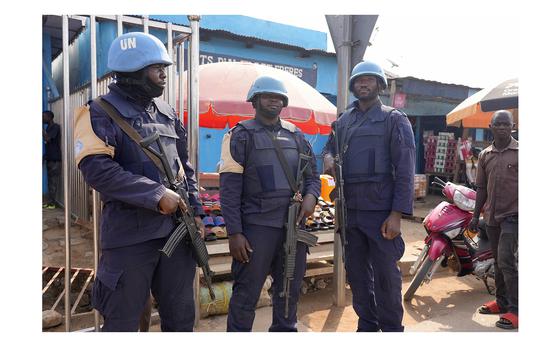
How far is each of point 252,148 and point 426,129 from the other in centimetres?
1172

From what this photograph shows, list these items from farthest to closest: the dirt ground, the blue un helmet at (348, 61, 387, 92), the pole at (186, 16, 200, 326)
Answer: the dirt ground → the pole at (186, 16, 200, 326) → the blue un helmet at (348, 61, 387, 92)

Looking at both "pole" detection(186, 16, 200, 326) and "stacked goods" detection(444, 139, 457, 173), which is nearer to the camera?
"pole" detection(186, 16, 200, 326)

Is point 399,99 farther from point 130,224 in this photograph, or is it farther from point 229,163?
point 130,224

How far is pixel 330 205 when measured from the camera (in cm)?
504

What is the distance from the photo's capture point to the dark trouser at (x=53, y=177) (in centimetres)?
747

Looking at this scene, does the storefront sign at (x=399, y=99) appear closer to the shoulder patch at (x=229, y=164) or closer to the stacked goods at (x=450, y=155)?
the stacked goods at (x=450, y=155)

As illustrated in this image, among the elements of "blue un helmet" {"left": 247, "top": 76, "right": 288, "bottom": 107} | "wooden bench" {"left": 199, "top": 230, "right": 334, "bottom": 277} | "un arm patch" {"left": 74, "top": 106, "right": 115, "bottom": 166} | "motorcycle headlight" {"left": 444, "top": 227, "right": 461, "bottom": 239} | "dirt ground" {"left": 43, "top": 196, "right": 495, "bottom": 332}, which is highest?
"blue un helmet" {"left": 247, "top": 76, "right": 288, "bottom": 107}

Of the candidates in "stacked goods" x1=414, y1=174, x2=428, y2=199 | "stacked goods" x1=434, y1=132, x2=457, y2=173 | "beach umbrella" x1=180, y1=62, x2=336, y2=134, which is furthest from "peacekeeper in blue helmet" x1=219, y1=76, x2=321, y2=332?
"stacked goods" x1=434, y1=132, x2=457, y2=173

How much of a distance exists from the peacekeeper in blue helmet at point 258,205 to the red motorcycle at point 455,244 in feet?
6.50

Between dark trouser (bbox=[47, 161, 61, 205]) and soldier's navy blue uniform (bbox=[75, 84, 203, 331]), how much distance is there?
20.1 feet

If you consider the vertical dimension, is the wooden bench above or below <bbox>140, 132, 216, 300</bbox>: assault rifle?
below

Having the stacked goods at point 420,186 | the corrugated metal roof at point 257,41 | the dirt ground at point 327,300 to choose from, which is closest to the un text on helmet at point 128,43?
the dirt ground at point 327,300

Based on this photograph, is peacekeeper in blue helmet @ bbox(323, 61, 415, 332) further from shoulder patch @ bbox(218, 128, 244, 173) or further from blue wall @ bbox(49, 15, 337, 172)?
blue wall @ bbox(49, 15, 337, 172)

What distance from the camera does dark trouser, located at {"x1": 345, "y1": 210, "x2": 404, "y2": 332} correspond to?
2.82 metres
